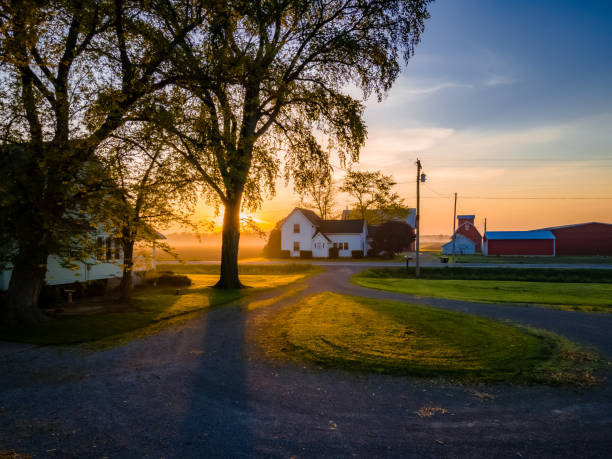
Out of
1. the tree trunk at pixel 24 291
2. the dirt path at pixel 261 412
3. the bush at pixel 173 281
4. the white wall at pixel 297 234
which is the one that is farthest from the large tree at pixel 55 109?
the white wall at pixel 297 234

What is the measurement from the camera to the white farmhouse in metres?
53.5

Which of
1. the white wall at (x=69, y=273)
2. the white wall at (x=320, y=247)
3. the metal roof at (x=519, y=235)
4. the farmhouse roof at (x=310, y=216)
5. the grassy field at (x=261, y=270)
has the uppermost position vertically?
the farmhouse roof at (x=310, y=216)

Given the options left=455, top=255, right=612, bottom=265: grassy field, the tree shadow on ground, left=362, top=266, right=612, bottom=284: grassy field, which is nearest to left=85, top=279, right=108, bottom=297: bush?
the tree shadow on ground

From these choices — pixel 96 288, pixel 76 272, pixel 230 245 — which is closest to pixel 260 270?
pixel 230 245

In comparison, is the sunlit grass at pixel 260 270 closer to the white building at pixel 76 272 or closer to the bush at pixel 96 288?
the white building at pixel 76 272

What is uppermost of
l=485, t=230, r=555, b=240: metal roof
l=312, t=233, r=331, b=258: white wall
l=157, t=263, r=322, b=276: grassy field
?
l=485, t=230, r=555, b=240: metal roof

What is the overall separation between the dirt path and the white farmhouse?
45.2 m

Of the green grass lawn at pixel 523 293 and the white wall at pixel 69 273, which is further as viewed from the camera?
the green grass lawn at pixel 523 293

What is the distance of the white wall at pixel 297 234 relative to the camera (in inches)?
2124

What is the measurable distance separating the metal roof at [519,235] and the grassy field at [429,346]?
180ft

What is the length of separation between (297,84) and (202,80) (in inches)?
331

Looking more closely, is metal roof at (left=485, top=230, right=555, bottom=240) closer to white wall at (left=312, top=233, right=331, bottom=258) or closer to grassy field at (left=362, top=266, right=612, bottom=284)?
white wall at (left=312, top=233, right=331, bottom=258)

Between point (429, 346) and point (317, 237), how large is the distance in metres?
44.6

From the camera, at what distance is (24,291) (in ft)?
36.9
